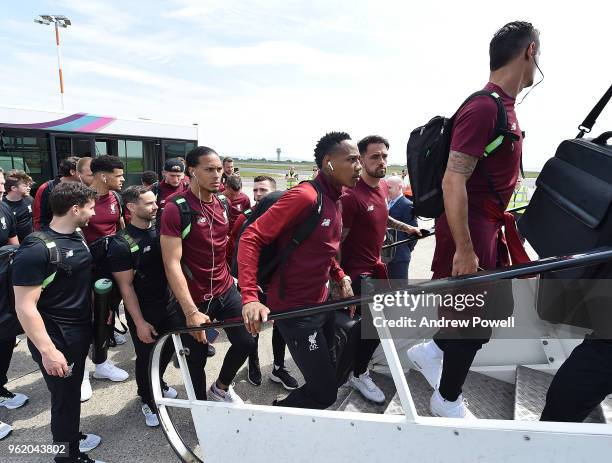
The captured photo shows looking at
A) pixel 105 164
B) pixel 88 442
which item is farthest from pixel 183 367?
pixel 105 164

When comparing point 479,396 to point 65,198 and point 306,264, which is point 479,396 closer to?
point 306,264

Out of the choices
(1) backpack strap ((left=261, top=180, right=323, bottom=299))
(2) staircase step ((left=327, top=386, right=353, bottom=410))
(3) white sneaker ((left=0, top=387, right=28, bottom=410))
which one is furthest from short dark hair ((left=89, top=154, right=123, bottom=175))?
(2) staircase step ((left=327, top=386, right=353, bottom=410))

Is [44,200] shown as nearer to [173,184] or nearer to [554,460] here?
[173,184]

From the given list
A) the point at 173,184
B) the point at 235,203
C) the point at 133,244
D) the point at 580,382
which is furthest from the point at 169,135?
the point at 580,382

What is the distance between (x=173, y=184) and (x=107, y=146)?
5553mm

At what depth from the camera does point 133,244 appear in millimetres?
2959

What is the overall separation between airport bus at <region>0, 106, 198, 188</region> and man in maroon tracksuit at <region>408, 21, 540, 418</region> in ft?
30.7

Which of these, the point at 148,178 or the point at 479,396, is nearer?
the point at 479,396

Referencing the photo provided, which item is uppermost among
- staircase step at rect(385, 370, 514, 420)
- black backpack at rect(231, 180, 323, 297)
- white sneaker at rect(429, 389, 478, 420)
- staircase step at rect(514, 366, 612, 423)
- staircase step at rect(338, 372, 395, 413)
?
black backpack at rect(231, 180, 323, 297)

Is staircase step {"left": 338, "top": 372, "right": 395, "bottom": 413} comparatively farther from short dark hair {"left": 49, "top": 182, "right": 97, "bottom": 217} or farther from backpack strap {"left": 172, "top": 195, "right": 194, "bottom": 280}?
short dark hair {"left": 49, "top": 182, "right": 97, "bottom": 217}

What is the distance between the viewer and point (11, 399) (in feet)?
Result: 10.9

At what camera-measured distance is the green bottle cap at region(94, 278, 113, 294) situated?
268 cm

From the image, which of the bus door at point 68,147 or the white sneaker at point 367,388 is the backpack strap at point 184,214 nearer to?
the white sneaker at point 367,388

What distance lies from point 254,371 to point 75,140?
814 centimetres
